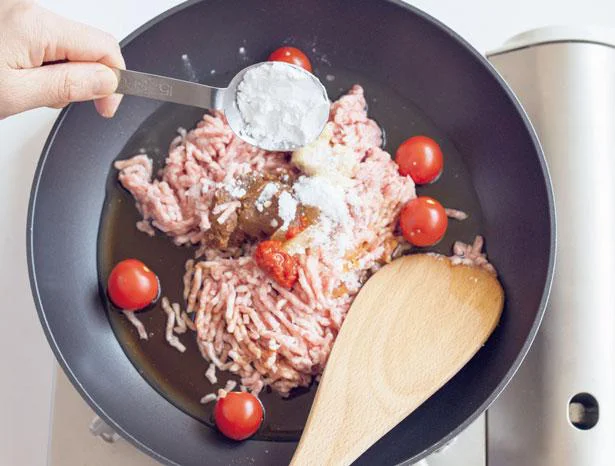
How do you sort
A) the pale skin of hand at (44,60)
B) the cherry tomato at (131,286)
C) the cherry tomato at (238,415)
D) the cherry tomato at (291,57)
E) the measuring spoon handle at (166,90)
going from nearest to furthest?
1. the pale skin of hand at (44,60)
2. the measuring spoon handle at (166,90)
3. the cherry tomato at (238,415)
4. the cherry tomato at (131,286)
5. the cherry tomato at (291,57)

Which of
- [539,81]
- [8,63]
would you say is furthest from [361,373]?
[8,63]

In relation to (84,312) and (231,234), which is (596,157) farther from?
(84,312)

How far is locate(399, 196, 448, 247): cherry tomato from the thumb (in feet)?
2.84

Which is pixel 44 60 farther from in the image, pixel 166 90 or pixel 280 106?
pixel 280 106

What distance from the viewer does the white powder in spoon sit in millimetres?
1896

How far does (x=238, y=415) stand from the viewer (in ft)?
5.95

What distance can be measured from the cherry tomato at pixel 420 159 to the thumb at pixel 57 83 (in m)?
0.85

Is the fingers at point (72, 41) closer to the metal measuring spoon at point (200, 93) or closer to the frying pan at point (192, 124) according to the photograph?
the metal measuring spoon at point (200, 93)

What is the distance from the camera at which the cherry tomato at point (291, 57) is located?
2076 mm

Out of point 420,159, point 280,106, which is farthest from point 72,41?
point 420,159

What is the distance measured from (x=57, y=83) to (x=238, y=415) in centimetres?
92

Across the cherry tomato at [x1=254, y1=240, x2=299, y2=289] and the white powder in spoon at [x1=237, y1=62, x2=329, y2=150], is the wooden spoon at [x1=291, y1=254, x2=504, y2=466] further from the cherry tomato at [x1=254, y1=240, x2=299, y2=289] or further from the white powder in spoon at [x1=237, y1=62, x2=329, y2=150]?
the white powder in spoon at [x1=237, y1=62, x2=329, y2=150]

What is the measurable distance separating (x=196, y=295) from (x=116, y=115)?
0.58m

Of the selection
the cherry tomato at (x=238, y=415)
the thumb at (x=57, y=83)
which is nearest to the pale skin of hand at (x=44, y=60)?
the thumb at (x=57, y=83)
